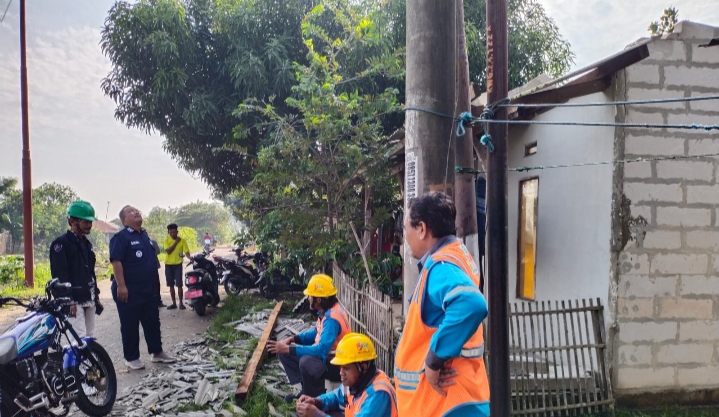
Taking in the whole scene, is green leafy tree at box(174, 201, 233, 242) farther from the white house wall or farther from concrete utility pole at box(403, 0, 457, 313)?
concrete utility pole at box(403, 0, 457, 313)

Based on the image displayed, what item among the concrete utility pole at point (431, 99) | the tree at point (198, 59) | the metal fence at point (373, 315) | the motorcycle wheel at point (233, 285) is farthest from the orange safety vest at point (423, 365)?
the motorcycle wheel at point (233, 285)

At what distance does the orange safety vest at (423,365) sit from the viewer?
2.11 meters

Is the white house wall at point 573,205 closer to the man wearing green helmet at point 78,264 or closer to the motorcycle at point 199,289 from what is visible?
the man wearing green helmet at point 78,264

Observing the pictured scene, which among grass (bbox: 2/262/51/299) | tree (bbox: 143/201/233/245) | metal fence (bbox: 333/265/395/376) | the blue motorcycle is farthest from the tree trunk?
tree (bbox: 143/201/233/245)

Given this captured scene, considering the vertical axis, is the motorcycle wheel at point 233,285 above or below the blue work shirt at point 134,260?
below

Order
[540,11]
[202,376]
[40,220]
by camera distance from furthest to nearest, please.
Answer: [40,220] < [540,11] < [202,376]

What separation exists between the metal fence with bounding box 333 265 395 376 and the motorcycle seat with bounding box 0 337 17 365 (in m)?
3.08

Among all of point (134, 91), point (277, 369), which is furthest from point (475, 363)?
point (134, 91)

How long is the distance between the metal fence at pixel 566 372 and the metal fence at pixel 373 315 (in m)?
1.11

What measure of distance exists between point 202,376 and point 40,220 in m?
37.6

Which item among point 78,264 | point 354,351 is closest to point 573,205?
point 354,351

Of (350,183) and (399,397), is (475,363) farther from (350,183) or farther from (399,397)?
(350,183)

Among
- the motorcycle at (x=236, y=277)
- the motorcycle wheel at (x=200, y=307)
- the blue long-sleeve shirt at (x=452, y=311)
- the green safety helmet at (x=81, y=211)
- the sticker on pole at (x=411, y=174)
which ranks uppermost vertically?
the sticker on pole at (x=411, y=174)

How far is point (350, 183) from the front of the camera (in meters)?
7.26
